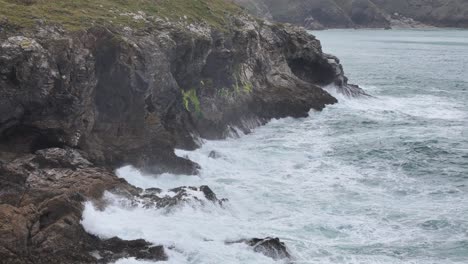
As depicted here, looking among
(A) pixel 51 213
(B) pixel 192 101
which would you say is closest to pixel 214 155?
(B) pixel 192 101

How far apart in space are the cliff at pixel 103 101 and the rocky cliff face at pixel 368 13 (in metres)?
134

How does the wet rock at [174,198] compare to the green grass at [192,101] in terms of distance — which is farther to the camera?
the green grass at [192,101]

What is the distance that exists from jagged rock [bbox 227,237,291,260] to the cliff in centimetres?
329

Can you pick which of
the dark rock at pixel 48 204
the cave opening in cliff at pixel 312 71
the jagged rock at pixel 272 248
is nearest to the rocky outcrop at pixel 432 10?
the cave opening in cliff at pixel 312 71

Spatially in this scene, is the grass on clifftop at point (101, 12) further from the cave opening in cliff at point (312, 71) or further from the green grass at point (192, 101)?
the cave opening in cliff at point (312, 71)

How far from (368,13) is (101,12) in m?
157

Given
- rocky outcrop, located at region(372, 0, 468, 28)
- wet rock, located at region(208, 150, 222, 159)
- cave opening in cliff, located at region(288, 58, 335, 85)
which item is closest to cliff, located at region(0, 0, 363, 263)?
wet rock, located at region(208, 150, 222, 159)

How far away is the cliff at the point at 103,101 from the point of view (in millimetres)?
19828

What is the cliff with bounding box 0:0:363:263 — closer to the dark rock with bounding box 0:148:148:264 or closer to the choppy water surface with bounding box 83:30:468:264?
the dark rock with bounding box 0:148:148:264

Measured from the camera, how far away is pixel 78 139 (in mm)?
25312

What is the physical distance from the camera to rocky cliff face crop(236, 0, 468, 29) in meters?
173

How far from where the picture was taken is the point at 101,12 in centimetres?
3169

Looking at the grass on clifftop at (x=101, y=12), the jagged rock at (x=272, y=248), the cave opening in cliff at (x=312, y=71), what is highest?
the grass on clifftop at (x=101, y=12)

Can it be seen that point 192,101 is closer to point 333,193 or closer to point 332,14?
point 333,193
